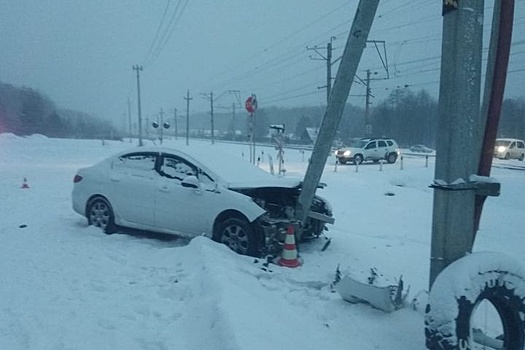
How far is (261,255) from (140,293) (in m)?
2.19

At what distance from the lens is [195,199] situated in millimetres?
7121

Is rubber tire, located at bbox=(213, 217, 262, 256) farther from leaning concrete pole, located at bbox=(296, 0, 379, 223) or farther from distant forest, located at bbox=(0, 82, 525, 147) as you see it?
distant forest, located at bbox=(0, 82, 525, 147)

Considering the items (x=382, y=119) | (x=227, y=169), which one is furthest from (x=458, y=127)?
(x=382, y=119)

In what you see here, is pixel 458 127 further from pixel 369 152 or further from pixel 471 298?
pixel 369 152

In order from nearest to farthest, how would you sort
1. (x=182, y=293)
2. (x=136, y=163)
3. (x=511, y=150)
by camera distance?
(x=182, y=293) → (x=136, y=163) → (x=511, y=150)

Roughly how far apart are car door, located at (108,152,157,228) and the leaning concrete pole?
2.60 m

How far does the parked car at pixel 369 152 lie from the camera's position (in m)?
33.2

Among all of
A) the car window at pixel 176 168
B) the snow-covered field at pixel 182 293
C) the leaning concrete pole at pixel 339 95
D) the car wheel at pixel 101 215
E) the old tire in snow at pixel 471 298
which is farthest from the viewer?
the car wheel at pixel 101 215

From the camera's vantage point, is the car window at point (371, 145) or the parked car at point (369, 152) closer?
the parked car at point (369, 152)

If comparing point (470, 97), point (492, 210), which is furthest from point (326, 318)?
point (492, 210)

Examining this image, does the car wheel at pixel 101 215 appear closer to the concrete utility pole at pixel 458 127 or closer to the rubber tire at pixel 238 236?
the rubber tire at pixel 238 236

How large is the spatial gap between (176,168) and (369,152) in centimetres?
2816

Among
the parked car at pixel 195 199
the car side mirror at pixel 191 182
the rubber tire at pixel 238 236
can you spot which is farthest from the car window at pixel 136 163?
the rubber tire at pixel 238 236

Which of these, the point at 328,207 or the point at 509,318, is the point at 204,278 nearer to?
the point at 509,318
